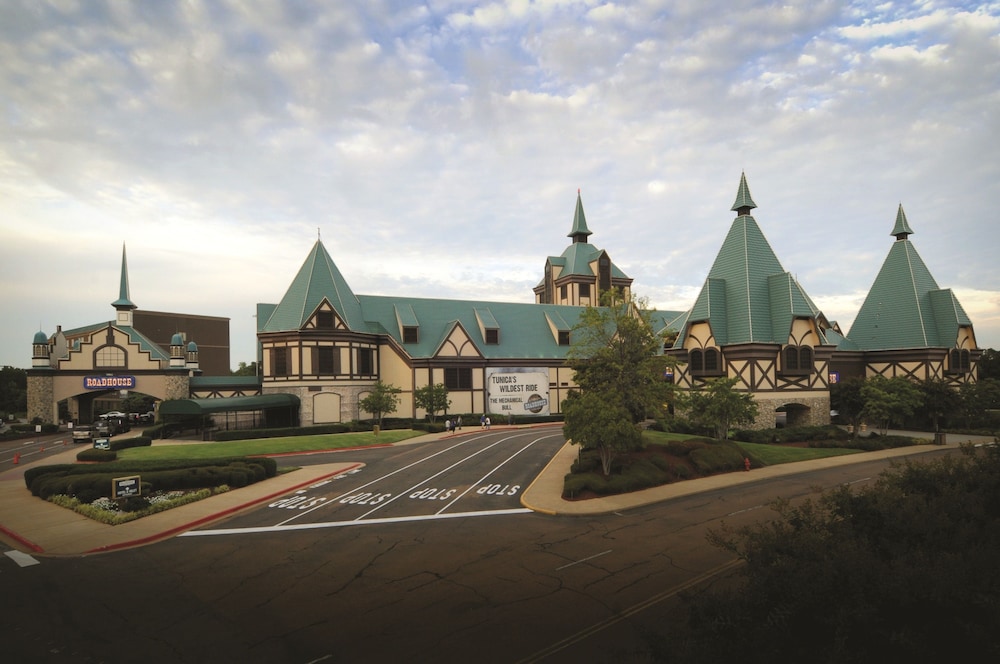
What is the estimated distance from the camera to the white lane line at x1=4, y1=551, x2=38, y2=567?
16219mm

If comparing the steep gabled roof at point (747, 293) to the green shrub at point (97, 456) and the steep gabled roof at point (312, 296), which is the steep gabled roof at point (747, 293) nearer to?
the steep gabled roof at point (312, 296)

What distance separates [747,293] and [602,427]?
26.2 meters

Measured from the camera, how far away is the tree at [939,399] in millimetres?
41469

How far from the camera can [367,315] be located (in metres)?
58.5

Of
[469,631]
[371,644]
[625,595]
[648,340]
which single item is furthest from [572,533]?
[648,340]

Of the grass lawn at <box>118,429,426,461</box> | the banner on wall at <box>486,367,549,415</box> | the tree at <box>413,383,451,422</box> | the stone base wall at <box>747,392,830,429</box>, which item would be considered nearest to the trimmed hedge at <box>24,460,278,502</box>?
the grass lawn at <box>118,429,426,461</box>

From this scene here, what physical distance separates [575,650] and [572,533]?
8.20 m

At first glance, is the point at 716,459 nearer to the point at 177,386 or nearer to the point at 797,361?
the point at 797,361

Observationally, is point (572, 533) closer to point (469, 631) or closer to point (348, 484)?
point (469, 631)

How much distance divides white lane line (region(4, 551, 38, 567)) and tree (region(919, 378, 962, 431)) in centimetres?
5001

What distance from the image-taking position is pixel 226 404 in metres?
46.0

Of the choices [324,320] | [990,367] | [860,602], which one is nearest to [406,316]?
[324,320]

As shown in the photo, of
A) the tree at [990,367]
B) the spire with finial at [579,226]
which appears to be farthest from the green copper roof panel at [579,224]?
the tree at [990,367]

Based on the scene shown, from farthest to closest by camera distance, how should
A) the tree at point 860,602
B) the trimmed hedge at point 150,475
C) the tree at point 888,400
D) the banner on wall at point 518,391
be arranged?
the banner on wall at point 518,391
the tree at point 888,400
the trimmed hedge at point 150,475
the tree at point 860,602
